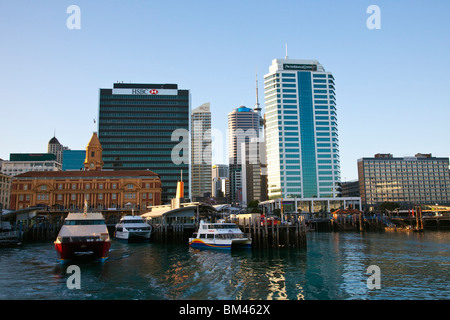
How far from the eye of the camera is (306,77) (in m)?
167

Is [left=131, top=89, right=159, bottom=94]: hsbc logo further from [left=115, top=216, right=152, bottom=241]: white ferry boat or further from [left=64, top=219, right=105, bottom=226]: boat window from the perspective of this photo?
[left=64, top=219, right=105, bottom=226]: boat window

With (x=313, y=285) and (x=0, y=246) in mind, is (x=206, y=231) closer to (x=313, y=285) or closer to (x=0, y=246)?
(x=313, y=285)

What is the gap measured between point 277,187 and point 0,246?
414 feet

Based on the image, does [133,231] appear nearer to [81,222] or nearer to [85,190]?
[81,222]

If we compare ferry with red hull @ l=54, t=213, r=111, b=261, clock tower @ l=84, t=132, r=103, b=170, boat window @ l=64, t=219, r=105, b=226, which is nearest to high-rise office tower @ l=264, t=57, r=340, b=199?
clock tower @ l=84, t=132, r=103, b=170

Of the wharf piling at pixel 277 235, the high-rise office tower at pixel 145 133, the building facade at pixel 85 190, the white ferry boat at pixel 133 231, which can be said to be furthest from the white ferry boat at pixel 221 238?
the high-rise office tower at pixel 145 133

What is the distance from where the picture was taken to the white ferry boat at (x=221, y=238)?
47.9 meters

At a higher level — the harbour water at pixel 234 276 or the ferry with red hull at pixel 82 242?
the ferry with red hull at pixel 82 242

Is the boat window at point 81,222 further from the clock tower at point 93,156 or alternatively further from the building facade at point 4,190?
the building facade at point 4,190

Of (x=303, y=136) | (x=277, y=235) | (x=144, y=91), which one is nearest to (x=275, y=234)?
(x=277, y=235)

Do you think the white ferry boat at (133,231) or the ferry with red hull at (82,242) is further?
the white ferry boat at (133,231)

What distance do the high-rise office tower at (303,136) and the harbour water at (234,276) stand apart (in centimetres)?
11886

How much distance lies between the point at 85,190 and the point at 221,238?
269 feet
